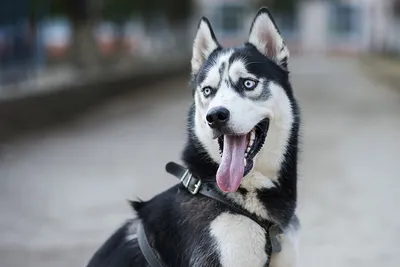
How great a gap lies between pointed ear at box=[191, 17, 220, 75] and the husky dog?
62 mm

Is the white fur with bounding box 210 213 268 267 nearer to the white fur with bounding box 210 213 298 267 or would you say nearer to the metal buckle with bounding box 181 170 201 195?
the white fur with bounding box 210 213 298 267

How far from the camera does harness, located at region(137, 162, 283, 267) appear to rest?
330cm

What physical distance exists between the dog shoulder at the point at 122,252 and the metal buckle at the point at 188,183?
28 centimetres

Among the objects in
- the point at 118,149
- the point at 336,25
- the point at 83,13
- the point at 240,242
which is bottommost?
the point at 336,25

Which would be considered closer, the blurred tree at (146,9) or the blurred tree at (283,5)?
the blurred tree at (146,9)

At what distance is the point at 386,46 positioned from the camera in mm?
45375

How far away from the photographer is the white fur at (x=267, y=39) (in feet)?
11.9

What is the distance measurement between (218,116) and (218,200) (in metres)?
0.39

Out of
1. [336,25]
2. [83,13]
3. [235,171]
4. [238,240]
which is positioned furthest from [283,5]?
[238,240]

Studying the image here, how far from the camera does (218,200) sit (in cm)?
338

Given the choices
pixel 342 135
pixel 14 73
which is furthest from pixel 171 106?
pixel 342 135

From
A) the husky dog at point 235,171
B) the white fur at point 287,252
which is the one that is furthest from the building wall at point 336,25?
the white fur at point 287,252

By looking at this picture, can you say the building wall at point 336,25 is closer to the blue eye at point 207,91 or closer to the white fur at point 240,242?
the blue eye at point 207,91

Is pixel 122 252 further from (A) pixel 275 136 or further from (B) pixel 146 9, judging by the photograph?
(B) pixel 146 9
